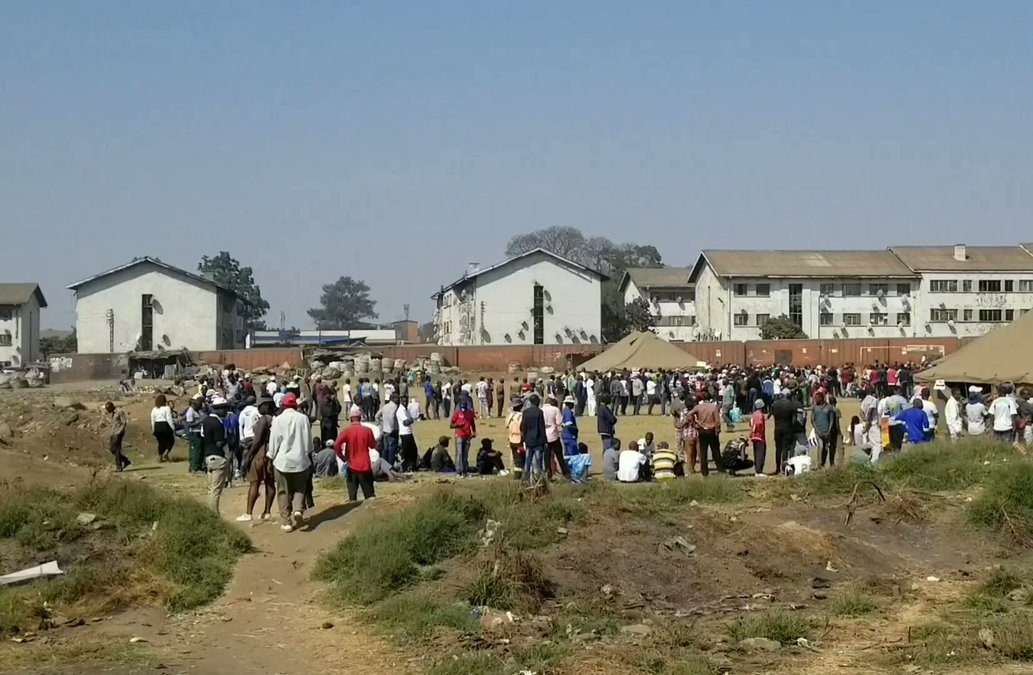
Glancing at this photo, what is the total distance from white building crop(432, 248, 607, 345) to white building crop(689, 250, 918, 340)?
7605mm

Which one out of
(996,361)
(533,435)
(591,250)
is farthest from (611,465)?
(591,250)

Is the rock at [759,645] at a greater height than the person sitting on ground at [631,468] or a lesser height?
lesser

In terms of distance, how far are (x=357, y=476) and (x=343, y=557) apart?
3124mm

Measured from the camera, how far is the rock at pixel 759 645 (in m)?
9.27

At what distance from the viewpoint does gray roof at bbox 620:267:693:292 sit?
257 ft

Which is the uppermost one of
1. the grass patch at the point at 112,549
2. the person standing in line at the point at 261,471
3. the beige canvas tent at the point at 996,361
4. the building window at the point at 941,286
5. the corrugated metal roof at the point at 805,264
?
the corrugated metal roof at the point at 805,264

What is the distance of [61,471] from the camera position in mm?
16875

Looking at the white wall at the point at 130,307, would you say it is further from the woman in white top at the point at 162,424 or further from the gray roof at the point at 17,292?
the woman in white top at the point at 162,424

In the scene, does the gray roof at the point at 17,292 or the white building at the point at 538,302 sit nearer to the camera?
the white building at the point at 538,302

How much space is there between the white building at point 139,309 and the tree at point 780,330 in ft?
106

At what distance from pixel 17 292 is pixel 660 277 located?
43.0 meters

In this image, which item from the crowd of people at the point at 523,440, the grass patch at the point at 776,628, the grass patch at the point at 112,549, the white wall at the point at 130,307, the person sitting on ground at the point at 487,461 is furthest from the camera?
the white wall at the point at 130,307

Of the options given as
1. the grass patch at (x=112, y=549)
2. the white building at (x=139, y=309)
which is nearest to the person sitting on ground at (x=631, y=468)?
the grass patch at (x=112, y=549)

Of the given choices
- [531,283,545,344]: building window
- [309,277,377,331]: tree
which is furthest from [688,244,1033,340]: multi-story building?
[309,277,377,331]: tree
